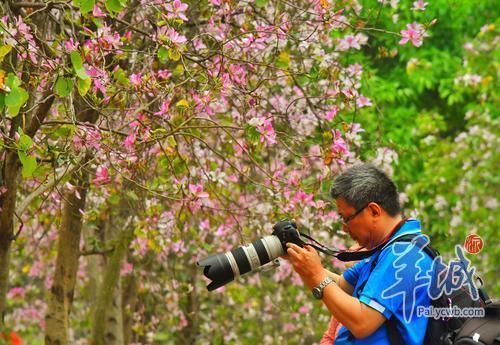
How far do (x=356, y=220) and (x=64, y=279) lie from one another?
3.02 metres

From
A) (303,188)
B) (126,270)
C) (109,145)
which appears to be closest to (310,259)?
(109,145)

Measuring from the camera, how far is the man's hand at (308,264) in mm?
3152

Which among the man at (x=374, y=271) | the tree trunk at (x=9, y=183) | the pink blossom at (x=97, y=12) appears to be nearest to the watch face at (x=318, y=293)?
the man at (x=374, y=271)

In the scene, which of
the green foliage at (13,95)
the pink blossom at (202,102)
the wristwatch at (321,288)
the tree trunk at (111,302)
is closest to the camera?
the wristwatch at (321,288)

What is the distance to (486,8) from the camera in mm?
11891

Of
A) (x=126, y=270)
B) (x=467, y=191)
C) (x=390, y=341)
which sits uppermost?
(x=467, y=191)

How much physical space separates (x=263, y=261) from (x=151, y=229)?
235 cm

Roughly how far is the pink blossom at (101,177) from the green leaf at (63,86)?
1.01m

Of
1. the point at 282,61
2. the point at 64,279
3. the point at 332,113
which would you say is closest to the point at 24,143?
the point at 282,61

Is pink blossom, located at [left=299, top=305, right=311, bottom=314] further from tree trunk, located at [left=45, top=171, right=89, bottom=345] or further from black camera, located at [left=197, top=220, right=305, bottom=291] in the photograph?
black camera, located at [left=197, top=220, right=305, bottom=291]

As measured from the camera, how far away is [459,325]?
294 cm

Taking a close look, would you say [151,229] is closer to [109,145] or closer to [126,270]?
[109,145]

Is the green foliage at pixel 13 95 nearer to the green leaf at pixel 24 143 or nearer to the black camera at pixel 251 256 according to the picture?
the green leaf at pixel 24 143

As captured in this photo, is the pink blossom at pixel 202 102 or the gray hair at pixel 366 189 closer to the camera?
the gray hair at pixel 366 189
